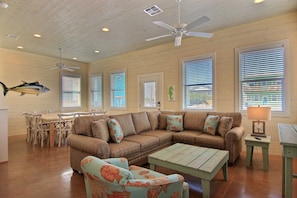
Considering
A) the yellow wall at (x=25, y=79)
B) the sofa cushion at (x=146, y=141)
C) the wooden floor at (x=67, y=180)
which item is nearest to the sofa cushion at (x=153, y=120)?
the sofa cushion at (x=146, y=141)

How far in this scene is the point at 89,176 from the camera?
1215 mm

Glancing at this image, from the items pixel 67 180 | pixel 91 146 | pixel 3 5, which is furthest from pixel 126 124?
pixel 3 5

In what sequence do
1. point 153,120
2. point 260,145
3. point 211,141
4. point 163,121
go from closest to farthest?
point 260,145 → point 211,141 → point 153,120 → point 163,121

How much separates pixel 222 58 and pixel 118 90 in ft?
14.3

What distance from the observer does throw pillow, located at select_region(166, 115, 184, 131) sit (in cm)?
422

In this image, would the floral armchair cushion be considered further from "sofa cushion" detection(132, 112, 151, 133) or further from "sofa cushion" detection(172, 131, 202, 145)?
"sofa cushion" detection(132, 112, 151, 133)

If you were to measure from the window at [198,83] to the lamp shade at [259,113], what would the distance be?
1.43 metres

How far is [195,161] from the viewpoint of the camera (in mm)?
2244

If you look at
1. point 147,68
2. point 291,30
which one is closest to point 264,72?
point 291,30

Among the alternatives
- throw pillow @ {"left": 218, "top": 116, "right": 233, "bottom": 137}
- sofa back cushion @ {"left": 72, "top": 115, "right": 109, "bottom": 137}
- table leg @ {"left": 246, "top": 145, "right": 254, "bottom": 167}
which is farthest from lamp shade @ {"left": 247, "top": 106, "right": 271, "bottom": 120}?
sofa back cushion @ {"left": 72, "top": 115, "right": 109, "bottom": 137}

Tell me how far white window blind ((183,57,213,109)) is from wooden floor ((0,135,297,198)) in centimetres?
186

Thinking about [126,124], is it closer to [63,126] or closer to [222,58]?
[63,126]

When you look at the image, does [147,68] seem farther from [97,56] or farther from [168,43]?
[97,56]

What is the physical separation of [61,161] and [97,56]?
16.0 ft
